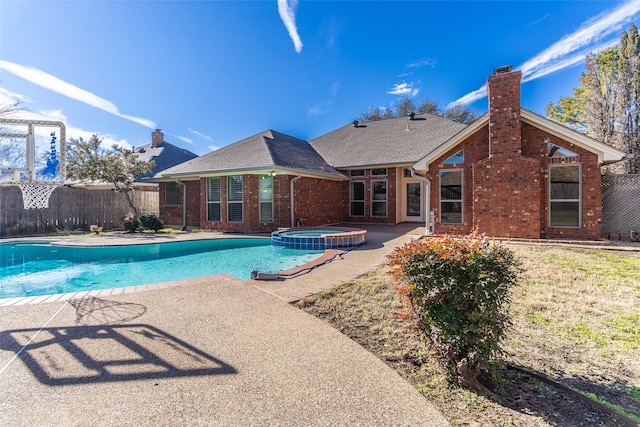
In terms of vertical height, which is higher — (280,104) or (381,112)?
(381,112)

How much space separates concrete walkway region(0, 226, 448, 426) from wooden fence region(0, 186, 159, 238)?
13.8m

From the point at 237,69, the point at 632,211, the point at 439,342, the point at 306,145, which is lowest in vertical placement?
the point at 439,342

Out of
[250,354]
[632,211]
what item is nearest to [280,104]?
[632,211]

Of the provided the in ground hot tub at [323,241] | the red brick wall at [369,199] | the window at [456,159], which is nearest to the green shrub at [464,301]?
the in ground hot tub at [323,241]

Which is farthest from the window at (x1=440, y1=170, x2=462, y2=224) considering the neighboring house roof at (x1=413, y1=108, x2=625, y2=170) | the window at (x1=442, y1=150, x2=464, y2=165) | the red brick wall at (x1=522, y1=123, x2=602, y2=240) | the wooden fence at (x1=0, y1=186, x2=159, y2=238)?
the wooden fence at (x1=0, y1=186, x2=159, y2=238)

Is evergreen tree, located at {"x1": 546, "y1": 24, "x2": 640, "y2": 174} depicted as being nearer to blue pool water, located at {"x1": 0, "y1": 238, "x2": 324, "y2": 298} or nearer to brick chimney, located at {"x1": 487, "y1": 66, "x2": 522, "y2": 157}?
brick chimney, located at {"x1": 487, "y1": 66, "x2": 522, "y2": 157}

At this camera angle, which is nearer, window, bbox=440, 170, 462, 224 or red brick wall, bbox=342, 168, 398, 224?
window, bbox=440, 170, 462, 224

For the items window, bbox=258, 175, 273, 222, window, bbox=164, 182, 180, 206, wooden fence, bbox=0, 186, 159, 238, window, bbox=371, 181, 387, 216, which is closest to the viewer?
window, bbox=258, 175, 273, 222

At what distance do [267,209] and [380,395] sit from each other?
11.9 metres

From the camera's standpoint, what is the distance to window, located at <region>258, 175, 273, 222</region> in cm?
1365

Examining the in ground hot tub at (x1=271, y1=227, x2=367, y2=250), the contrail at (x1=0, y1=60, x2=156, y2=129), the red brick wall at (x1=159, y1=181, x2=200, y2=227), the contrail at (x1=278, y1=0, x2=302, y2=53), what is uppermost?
the contrail at (x1=278, y1=0, x2=302, y2=53)

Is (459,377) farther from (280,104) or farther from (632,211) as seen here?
(280,104)

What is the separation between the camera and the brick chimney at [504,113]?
31.6ft

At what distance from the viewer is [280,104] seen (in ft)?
75.7
